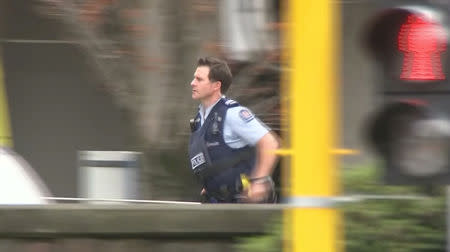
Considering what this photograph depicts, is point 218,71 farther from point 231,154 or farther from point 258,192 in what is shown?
point 258,192

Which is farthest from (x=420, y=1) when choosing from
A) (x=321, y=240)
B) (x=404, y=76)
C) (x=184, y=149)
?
(x=184, y=149)

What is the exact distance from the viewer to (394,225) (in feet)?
14.5

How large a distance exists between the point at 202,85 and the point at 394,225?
2237mm

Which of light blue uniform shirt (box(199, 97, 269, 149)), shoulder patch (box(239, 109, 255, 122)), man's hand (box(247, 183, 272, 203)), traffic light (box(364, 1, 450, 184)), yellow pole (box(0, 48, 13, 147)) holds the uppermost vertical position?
traffic light (box(364, 1, 450, 184))

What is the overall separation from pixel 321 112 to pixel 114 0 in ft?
12.1

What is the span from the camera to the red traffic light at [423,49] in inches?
132

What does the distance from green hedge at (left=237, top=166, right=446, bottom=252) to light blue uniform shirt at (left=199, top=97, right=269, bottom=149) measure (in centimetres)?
156

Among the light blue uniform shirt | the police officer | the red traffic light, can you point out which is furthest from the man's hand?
the red traffic light

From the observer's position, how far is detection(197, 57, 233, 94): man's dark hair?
6.43 meters

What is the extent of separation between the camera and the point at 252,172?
6188 millimetres

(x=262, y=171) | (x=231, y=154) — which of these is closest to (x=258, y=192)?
(x=262, y=171)

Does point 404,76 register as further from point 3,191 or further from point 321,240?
point 3,191

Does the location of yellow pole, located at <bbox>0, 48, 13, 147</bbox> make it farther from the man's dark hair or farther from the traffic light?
the traffic light

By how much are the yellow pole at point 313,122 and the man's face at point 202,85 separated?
2.89 metres
